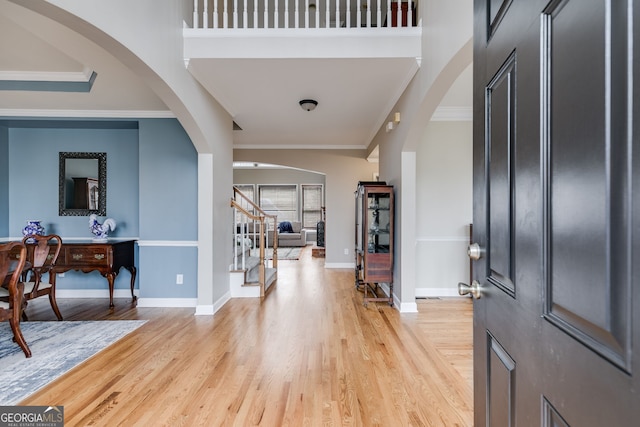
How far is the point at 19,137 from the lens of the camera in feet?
13.5

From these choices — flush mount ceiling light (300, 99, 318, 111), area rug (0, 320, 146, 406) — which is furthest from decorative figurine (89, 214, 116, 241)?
flush mount ceiling light (300, 99, 318, 111)

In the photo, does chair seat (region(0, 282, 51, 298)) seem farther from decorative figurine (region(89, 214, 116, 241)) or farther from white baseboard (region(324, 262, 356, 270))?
white baseboard (region(324, 262, 356, 270))

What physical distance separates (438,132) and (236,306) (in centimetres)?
355

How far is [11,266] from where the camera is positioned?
8.04ft

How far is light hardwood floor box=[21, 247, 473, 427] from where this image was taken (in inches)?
68.9

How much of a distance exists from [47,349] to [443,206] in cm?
454

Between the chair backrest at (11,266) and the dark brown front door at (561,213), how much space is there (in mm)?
3119

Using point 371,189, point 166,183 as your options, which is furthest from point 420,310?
point 166,183

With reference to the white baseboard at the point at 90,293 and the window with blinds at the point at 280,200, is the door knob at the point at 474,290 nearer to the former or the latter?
the white baseboard at the point at 90,293

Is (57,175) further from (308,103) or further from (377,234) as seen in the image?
(377,234)

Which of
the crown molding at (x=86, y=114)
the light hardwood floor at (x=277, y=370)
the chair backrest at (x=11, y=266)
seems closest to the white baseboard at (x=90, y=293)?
the light hardwood floor at (x=277, y=370)

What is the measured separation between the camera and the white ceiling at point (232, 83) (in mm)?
2844

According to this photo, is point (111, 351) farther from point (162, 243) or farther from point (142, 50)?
point (142, 50)

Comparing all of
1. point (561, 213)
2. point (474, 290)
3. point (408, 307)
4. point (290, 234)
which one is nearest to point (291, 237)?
point (290, 234)
